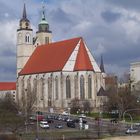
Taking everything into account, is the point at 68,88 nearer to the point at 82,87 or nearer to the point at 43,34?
the point at 82,87

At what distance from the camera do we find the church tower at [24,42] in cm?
15788

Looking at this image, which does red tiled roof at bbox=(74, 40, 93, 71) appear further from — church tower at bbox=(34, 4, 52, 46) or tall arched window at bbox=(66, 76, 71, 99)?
church tower at bbox=(34, 4, 52, 46)

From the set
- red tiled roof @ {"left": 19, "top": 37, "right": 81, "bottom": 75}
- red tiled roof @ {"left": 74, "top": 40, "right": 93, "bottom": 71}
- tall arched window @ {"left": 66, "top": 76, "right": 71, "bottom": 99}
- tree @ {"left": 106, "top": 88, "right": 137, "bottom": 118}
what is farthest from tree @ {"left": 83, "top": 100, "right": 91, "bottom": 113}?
red tiled roof @ {"left": 19, "top": 37, "right": 81, "bottom": 75}

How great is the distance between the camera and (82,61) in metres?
135

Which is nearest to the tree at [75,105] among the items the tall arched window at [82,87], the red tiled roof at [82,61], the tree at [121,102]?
the tall arched window at [82,87]

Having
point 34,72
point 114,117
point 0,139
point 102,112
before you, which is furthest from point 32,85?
point 0,139

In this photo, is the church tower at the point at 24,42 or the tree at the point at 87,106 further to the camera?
the church tower at the point at 24,42

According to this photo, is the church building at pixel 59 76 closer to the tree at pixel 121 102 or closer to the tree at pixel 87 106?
the tree at pixel 87 106

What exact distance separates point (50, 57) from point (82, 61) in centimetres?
1316

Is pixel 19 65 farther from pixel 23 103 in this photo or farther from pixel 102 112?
pixel 102 112

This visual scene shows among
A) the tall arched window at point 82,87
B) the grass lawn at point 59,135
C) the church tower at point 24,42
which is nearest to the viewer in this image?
the grass lawn at point 59,135

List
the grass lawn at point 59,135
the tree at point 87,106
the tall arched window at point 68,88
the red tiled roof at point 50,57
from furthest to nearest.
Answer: the red tiled roof at point 50,57 → the tall arched window at point 68,88 → the tree at point 87,106 → the grass lawn at point 59,135

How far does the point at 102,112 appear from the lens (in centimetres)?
12388

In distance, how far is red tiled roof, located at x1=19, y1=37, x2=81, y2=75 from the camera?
138875mm
